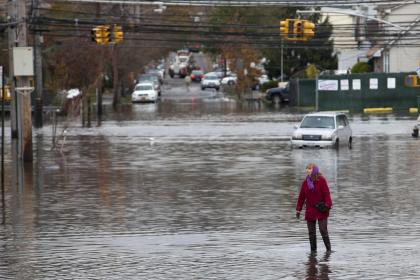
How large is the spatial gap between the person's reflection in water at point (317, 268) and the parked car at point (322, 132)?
24.0m

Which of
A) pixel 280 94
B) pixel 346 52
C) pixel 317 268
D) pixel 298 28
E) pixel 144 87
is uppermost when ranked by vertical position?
pixel 346 52

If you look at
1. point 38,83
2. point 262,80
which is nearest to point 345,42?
point 262,80

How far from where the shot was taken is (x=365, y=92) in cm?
7619

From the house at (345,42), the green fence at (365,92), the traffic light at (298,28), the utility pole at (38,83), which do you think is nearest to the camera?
the traffic light at (298,28)

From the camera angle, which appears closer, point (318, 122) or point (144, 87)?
point (318, 122)

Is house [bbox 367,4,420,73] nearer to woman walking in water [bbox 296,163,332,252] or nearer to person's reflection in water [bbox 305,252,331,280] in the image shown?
woman walking in water [bbox 296,163,332,252]

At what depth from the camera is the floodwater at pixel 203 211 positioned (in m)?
16.1

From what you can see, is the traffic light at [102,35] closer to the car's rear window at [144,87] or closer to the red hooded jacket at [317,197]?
the red hooded jacket at [317,197]

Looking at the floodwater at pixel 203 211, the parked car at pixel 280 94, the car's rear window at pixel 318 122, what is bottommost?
the floodwater at pixel 203 211

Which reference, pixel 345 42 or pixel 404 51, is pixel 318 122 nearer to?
pixel 404 51

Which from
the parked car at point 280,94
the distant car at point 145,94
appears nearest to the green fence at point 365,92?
the parked car at point 280,94

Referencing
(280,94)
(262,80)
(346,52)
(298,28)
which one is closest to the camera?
(298,28)

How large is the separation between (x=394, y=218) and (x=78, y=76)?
59.8 m

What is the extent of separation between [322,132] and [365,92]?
35783mm
